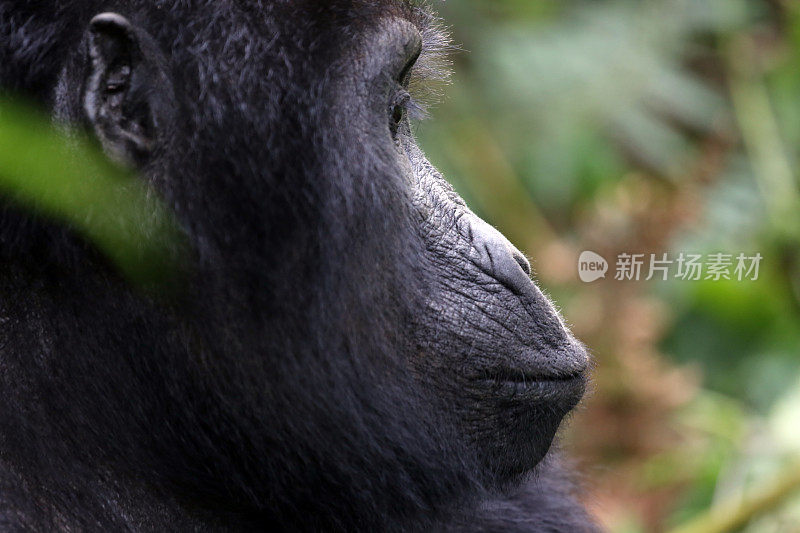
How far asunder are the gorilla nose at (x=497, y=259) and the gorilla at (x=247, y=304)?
22 millimetres

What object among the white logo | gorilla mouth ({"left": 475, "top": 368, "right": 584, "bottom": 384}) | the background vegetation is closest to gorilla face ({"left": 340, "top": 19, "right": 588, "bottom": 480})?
gorilla mouth ({"left": 475, "top": 368, "right": 584, "bottom": 384})

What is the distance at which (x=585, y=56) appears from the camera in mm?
4879

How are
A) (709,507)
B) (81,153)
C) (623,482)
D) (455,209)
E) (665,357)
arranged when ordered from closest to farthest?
(81,153) → (455,209) → (709,507) → (623,482) → (665,357)

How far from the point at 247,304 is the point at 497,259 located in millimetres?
452

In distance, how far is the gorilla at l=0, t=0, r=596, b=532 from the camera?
168 centimetres

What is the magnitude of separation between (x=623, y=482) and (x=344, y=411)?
7.91 feet

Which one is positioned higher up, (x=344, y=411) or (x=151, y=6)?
(x=151, y=6)

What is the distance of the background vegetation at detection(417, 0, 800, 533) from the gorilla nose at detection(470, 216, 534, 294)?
171cm

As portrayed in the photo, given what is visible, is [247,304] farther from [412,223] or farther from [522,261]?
[522,261]

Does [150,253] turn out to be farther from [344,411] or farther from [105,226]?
[344,411]

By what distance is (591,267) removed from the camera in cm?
430

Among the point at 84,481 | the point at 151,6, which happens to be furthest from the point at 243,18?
the point at 84,481

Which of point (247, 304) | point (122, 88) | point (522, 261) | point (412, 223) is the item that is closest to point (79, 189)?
point (122, 88)

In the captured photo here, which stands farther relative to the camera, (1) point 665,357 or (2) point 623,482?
(1) point 665,357
